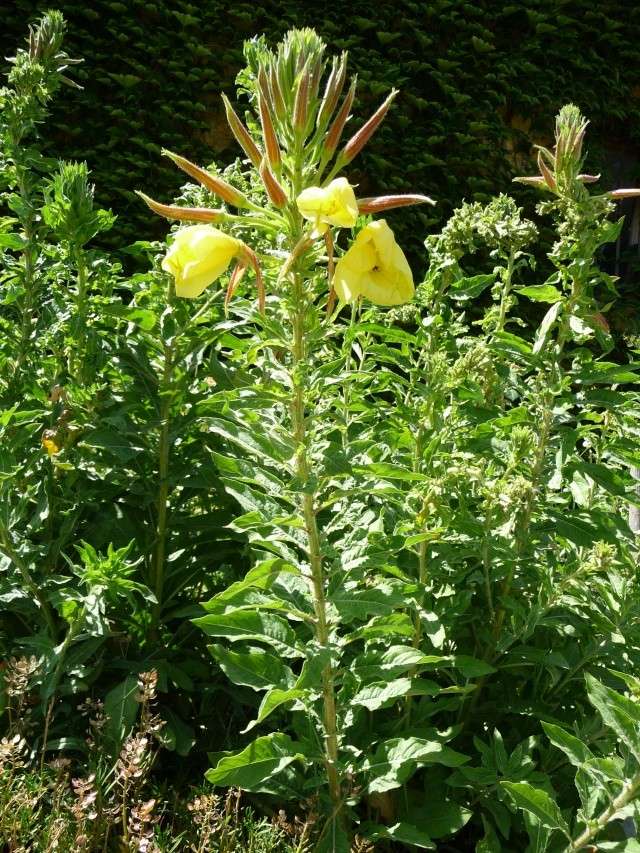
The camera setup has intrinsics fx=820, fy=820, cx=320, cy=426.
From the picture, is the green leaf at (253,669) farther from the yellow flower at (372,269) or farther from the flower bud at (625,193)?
the flower bud at (625,193)

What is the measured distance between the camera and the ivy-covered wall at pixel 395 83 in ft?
17.6

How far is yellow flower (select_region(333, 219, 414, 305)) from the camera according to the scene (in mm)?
1424

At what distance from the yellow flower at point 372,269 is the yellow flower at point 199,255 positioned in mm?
197

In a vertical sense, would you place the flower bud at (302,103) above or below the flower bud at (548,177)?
above

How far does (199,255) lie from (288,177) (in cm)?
26

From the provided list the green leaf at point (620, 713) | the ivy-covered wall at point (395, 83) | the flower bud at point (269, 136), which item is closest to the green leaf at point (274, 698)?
the green leaf at point (620, 713)

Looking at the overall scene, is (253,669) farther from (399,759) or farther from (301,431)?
(301,431)

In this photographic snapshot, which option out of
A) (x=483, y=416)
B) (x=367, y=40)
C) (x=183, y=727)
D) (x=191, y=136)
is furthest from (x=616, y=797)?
(x=367, y=40)

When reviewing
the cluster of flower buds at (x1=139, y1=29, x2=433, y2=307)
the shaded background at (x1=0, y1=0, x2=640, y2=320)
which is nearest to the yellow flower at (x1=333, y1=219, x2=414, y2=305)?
the cluster of flower buds at (x1=139, y1=29, x2=433, y2=307)

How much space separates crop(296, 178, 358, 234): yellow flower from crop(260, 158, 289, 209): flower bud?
8 centimetres

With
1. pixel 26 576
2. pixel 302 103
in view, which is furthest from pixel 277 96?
pixel 26 576

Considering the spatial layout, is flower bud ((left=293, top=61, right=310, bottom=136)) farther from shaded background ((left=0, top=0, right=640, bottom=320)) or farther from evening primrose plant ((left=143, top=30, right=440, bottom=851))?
shaded background ((left=0, top=0, right=640, bottom=320))

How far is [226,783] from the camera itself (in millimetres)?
1661

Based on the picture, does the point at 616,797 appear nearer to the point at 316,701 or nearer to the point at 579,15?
the point at 316,701
